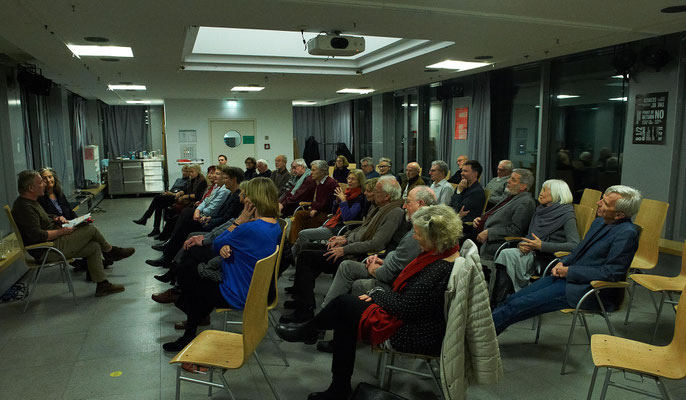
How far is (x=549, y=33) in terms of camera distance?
4.71m

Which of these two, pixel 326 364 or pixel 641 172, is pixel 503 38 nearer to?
pixel 641 172

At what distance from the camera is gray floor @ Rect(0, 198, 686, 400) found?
288cm

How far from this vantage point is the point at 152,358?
10.9 ft

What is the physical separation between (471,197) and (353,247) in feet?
6.04

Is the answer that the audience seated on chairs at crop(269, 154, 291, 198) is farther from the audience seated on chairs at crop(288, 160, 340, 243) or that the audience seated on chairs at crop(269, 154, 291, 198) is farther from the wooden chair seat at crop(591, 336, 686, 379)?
the wooden chair seat at crop(591, 336, 686, 379)

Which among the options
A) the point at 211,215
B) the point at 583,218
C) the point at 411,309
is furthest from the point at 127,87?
the point at 411,309

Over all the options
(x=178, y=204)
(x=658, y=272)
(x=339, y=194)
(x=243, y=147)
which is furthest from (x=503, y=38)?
(x=243, y=147)

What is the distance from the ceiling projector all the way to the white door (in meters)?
7.84

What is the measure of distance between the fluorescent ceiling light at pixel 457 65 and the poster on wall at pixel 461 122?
190 cm

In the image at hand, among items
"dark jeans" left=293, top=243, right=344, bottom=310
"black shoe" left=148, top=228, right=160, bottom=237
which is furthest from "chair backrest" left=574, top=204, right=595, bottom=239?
"black shoe" left=148, top=228, right=160, bottom=237

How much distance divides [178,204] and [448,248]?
5520 mm

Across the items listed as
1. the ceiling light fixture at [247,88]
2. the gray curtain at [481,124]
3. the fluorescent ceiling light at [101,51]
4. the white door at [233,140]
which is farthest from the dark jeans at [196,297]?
the white door at [233,140]

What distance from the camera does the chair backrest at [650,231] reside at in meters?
Answer: 3.96

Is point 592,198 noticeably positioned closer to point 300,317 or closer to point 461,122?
point 300,317
